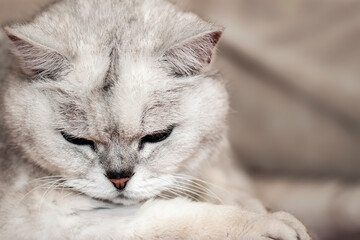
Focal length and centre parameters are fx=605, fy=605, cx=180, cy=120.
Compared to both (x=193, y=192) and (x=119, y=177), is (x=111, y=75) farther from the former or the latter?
(x=193, y=192)

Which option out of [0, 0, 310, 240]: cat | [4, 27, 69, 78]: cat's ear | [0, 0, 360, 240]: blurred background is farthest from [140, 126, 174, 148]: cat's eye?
[0, 0, 360, 240]: blurred background

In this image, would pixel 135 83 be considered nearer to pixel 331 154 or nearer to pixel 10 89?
pixel 10 89

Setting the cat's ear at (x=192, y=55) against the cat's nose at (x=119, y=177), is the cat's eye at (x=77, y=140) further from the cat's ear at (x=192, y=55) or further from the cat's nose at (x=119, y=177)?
the cat's ear at (x=192, y=55)

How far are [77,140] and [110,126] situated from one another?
0.37 feet

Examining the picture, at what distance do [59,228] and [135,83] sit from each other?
1.28 ft

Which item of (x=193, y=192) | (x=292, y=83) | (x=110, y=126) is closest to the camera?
(x=110, y=126)

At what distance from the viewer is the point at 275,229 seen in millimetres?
1396

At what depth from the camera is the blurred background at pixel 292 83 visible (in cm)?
216

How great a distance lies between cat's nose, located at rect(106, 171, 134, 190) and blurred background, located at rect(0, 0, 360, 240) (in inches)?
30.4

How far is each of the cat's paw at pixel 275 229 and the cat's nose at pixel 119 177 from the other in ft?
0.99

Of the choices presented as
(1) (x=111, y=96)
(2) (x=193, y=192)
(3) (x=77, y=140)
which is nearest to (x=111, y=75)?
(1) (x=111, y=96)

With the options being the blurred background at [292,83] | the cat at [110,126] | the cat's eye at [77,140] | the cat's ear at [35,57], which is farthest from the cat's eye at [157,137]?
the blurred background at [292,83]

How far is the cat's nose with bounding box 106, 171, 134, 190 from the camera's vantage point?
140cm

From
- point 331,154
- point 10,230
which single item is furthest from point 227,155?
point 10,230
